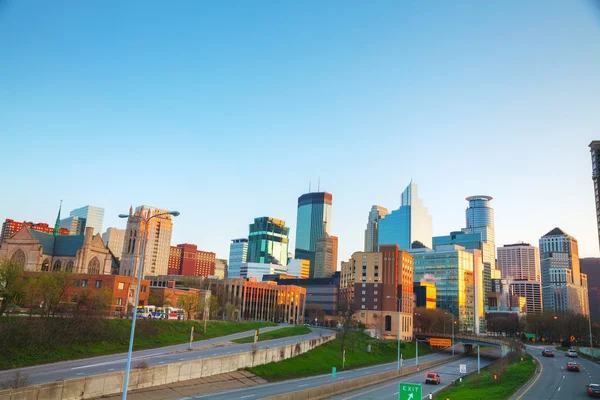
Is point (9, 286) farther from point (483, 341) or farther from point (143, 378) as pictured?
point (483, 341)

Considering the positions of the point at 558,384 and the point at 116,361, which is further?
the point at 558,384

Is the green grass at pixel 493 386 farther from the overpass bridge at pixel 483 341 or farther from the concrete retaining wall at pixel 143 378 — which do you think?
the overpass bridge at pixel 483 341

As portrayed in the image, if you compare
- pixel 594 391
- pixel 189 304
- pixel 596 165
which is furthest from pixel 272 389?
pixel 596 165

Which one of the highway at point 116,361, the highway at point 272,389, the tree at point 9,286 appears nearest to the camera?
the highway at point 116,361

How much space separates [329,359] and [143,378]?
4414cm

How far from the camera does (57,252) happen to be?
12656 centimetres

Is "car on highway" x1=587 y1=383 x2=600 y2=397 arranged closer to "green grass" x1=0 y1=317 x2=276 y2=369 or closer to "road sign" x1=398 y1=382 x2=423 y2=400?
"road sign" x1=398 y1=382 x2=423 y2=400

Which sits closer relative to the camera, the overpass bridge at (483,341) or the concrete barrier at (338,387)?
the concrete barrier at (338,387)

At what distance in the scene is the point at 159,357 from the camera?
2126 inches

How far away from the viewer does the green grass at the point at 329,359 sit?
6166 cm

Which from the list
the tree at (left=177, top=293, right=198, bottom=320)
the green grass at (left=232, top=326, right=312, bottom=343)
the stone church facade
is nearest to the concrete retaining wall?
the green grass at (left=232, top=326, right=312, bottom=343)

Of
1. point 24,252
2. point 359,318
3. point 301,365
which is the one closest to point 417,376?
point 301,365

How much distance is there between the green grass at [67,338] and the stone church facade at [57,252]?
190ft

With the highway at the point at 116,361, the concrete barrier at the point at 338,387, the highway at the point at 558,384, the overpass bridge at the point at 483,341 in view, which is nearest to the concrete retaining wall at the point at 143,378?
the highway at the point at 116,361
